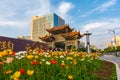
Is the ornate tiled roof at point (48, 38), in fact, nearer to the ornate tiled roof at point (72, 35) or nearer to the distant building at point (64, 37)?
the distant building at point (64, 37)

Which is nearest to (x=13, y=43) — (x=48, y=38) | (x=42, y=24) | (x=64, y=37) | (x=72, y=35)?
(x=72, y=35)

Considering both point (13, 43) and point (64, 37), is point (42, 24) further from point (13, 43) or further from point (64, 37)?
point (13, 43)

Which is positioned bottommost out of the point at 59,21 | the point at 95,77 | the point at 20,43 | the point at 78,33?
the point at 95,77

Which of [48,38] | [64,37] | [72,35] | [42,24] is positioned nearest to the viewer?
[72,35]

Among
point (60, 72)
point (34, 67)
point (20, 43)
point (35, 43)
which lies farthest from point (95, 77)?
point (35, 43)

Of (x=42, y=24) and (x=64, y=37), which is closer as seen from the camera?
(x=64, y=37)

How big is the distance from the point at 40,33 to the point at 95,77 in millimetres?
131412

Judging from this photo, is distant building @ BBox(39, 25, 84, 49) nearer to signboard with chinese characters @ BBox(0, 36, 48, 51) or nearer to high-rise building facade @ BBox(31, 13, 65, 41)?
signboard with chinese characters @ BBox(0, 36, 48, 51)

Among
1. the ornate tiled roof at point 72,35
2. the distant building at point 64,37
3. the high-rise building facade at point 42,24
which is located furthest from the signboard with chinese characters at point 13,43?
the high-rise building facade at point 42,24

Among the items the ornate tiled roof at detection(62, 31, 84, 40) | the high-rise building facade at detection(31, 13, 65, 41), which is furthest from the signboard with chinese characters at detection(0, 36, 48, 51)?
the high-rise building facade at detection(31, 13, 65, 41)

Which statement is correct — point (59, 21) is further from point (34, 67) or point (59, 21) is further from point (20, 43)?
point (34, 67)

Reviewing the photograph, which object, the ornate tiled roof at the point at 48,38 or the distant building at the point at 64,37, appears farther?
the ornate tiled roof at the point at 48,38

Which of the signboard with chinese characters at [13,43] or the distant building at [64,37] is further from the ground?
the distant building at [64,37]

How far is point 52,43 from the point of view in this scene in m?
63.4
